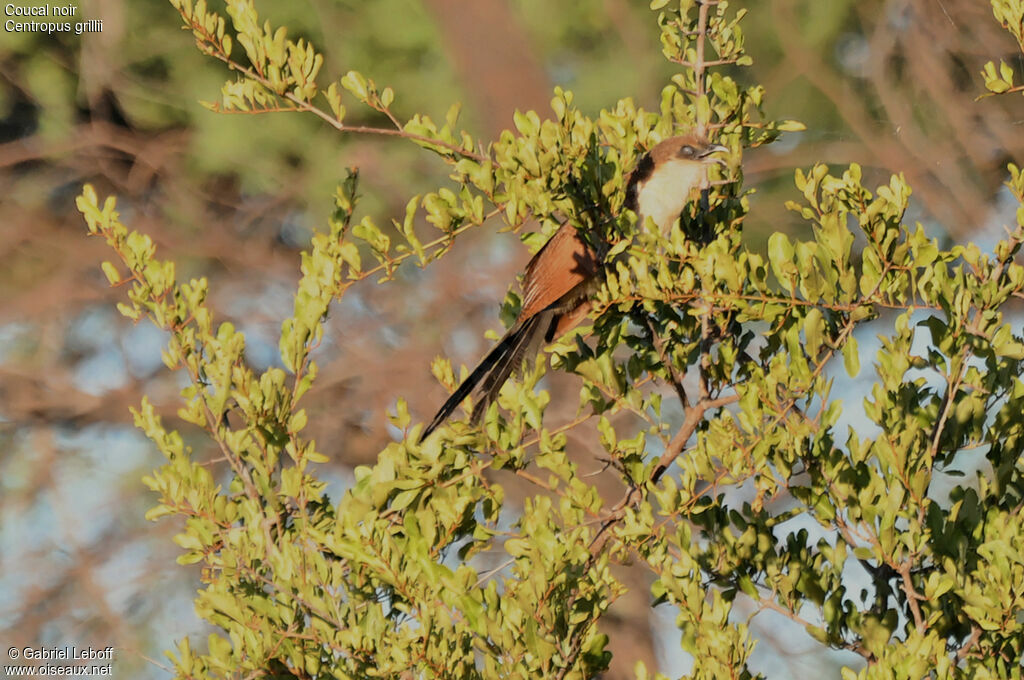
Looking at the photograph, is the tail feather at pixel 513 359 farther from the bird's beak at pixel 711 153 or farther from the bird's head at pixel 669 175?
the bird's beak at pixel 711 153

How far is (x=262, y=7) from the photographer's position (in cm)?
642

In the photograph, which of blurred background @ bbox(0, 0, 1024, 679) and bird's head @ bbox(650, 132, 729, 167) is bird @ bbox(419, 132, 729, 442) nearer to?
bird's head @ bbox(650, 132, 729, 167)

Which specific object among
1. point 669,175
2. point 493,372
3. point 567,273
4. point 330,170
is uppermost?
point 330,170

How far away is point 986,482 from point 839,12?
5.22m

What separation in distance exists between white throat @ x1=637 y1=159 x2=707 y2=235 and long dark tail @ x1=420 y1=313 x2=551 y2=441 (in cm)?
46

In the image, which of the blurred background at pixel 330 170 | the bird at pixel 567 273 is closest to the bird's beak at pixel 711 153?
the bird at pixel 567 273

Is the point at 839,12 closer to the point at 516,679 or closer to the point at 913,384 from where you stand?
the point at 913,384

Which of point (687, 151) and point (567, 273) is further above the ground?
point (687, 151)

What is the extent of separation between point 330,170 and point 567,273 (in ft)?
12.9

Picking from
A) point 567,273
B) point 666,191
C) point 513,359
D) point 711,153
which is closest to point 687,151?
point 711,153

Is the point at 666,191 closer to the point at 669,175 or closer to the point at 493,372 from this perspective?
the point at 669,175

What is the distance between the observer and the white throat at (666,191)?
9.14 feet

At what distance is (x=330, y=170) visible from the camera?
636cm

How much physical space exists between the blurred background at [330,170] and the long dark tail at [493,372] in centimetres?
327
